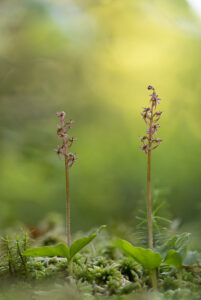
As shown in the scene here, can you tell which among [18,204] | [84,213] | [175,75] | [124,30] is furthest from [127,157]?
[124,30]

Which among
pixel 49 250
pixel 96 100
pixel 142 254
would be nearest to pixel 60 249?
pixel 49 250

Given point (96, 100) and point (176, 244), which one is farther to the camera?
point (96, 100)

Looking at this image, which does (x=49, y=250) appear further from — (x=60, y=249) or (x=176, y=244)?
(x=176, y=244)

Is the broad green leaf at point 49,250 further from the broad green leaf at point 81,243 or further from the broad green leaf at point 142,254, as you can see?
the broad green leaf at point 142,254

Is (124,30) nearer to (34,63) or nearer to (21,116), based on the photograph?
(34,63)

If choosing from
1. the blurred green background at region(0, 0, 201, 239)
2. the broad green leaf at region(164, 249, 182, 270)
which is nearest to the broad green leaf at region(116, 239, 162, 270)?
the broad green leaf at region(164, 249, 182, 270)

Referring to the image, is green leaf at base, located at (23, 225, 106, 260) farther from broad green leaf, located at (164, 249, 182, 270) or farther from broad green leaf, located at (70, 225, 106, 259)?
broad green leaf, located at (164, 249, 182, 270)
